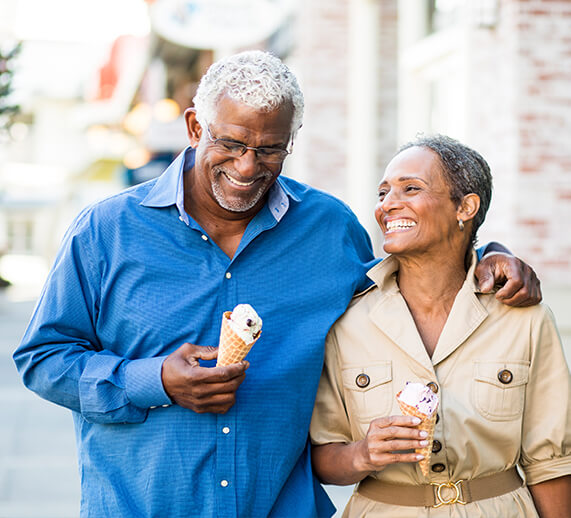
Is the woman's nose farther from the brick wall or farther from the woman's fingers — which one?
the brick wall

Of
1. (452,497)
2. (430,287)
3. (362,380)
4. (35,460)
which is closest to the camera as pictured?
(452,497)

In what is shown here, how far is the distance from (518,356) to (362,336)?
1.78ft

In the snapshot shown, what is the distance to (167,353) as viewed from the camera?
2812 mm

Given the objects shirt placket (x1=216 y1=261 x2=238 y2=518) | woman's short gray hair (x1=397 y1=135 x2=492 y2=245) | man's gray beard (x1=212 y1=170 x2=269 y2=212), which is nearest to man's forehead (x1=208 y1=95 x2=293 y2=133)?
man's gray beard (x1=212 y1=170 x2=269 y2=212)

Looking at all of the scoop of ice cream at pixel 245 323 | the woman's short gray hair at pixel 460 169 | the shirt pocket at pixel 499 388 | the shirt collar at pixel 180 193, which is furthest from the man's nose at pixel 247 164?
the shirt pocket at pixel 499 388

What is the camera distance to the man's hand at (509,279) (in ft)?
9.69

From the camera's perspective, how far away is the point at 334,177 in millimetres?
10148

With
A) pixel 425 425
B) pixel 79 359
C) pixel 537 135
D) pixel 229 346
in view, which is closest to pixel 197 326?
pixel 229 346

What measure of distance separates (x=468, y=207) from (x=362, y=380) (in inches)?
28.7

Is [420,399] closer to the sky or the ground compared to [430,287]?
closer to the ground

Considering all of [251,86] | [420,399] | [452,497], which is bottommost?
[452,497]

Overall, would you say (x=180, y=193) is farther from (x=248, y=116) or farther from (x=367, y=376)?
(x=367, y=376)

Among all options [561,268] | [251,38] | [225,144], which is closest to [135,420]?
[225,144]

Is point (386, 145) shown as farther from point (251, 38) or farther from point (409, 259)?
point (409, 259)
